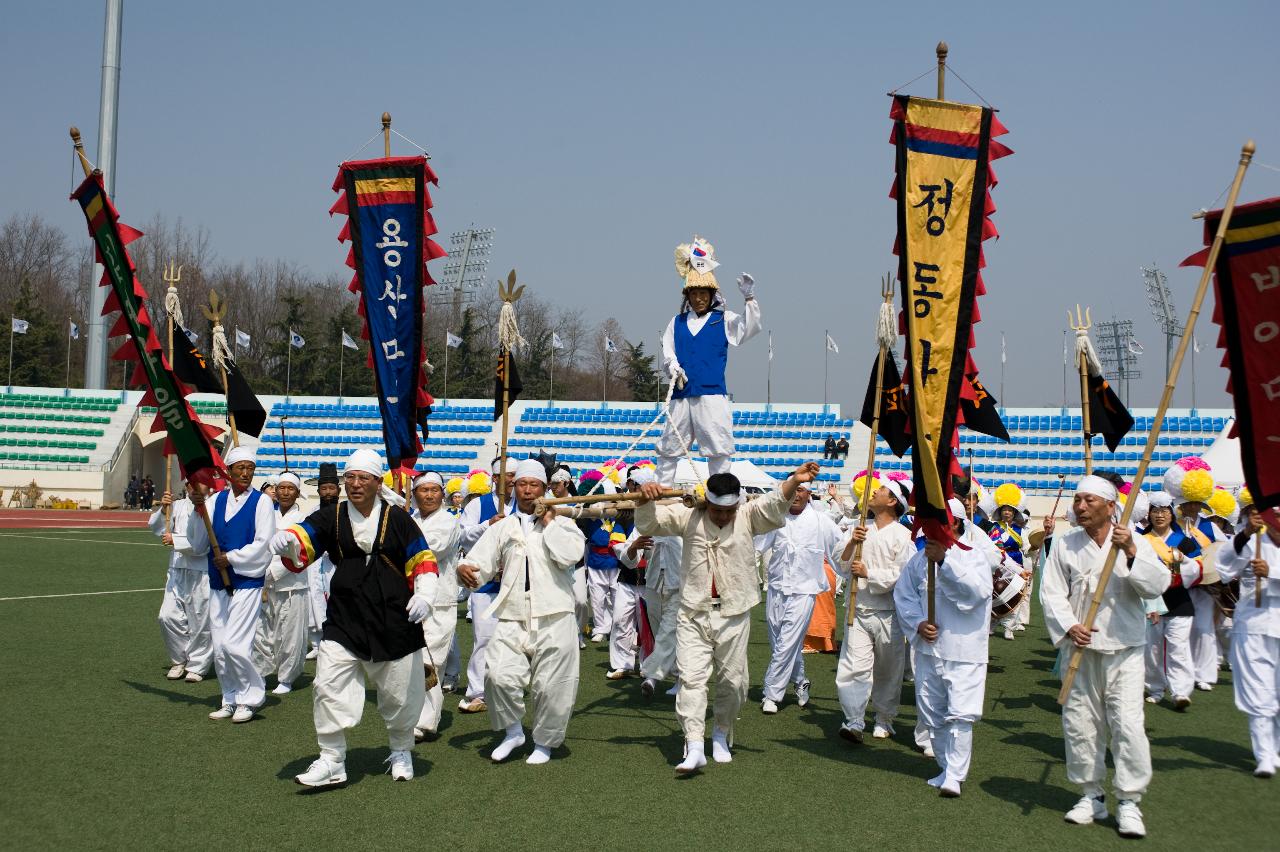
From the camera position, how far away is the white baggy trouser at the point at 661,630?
9.11 meters

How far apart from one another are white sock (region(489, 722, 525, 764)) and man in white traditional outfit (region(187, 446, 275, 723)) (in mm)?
2098

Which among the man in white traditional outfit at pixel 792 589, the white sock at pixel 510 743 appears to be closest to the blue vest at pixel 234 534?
the white sock at pixel 510 743

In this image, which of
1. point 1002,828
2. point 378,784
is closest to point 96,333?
point 378,784

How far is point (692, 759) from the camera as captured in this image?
6.72m

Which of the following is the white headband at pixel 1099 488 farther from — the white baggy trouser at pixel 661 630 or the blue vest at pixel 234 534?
the blue vest at pixel 234 534

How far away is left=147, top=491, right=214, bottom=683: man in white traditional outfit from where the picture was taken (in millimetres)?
9227

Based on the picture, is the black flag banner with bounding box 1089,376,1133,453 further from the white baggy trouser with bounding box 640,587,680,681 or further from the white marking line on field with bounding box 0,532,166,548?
the white marking line on field with bounding box 0,532,166,548

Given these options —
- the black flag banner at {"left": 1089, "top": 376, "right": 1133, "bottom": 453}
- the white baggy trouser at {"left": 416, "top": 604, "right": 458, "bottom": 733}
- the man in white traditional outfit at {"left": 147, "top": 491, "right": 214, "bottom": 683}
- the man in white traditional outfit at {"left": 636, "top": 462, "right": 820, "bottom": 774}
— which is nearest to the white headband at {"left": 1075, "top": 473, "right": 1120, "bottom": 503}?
the man in white traditional outfit at {"left": 636, "top": 462, "right": 820, "bottom": 774}

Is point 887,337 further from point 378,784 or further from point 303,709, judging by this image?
point 303,709

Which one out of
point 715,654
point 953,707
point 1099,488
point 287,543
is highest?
point 1099,488

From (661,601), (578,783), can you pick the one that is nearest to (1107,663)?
(578,783)

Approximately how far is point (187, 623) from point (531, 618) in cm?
387

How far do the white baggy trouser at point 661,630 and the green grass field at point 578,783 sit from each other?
0.36m

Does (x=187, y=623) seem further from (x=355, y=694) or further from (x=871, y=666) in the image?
(x=871, y=666)
